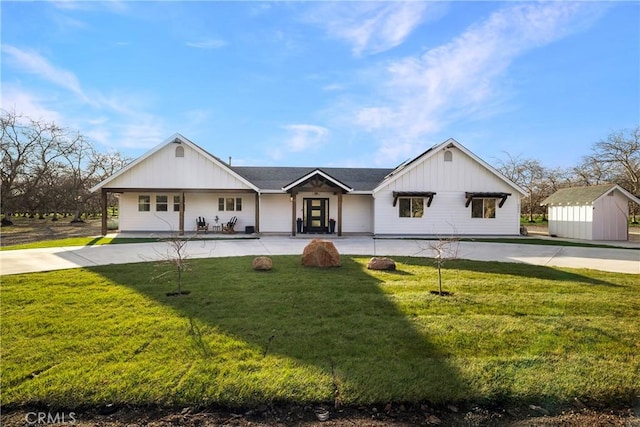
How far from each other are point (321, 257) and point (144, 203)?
49.1ft

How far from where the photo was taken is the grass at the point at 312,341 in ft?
10.3

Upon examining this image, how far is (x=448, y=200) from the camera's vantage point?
18.7 meters

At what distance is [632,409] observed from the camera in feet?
9.96

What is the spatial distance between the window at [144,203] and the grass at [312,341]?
42.7 ft

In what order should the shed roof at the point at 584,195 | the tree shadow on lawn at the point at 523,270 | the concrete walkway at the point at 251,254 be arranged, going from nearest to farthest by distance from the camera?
the tree shadow on lawn at the point at 523,270, the concrete walkway at the point at 251,254, the shed roof at the point at 584,195

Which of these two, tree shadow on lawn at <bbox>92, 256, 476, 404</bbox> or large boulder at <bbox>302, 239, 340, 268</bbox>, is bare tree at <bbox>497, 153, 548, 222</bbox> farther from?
tree shadow on lawn at <bbox>92, 256, 476, 404</bbox>

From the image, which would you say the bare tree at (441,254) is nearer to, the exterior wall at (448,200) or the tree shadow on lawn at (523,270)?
the tree shadow on lawn at (523,270)

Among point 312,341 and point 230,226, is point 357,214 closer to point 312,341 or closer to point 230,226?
point 230,226

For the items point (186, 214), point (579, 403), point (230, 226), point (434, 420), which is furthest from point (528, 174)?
point (434, 420)

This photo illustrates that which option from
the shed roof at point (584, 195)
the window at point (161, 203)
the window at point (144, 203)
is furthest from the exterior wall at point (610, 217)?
the window at point (144, 203)

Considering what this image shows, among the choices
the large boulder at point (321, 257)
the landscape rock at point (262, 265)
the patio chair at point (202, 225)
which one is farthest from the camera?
the patio chair at point (202, 225)

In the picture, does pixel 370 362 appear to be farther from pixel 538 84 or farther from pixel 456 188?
pixel 456 188

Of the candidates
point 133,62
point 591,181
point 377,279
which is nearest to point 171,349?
point 377,279

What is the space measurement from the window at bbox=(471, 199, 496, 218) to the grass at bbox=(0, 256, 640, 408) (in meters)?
12.3
